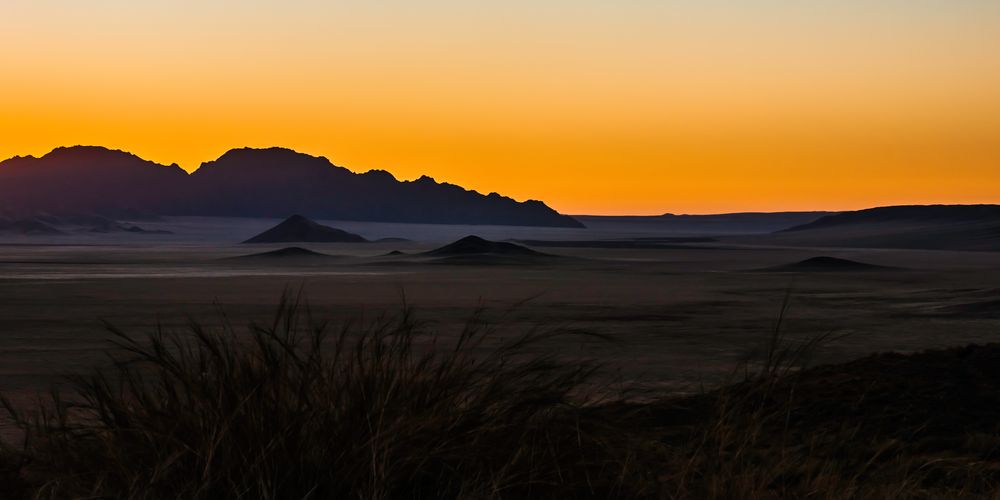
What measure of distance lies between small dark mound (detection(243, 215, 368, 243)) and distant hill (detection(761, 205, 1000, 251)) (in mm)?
54838

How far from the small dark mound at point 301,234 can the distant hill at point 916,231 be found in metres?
54.8

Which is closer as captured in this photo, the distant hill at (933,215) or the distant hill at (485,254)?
the distant hill at (485,254)

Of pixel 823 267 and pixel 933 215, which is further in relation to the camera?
pixel 933 215

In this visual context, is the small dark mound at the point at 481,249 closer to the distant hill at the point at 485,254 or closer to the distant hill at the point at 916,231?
the distant hill at the point at 485,254

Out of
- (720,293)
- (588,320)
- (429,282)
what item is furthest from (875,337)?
(429,282)

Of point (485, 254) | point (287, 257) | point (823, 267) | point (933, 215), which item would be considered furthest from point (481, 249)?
point (933, 215)

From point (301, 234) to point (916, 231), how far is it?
7684cm

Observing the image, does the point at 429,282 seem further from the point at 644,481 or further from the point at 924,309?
the point at 644,481

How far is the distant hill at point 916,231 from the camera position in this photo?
12512 centimetres

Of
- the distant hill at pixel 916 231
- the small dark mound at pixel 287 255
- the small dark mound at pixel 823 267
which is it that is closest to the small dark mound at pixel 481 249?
the small dark mound at pixel 287 255

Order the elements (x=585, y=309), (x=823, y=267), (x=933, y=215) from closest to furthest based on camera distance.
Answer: (x=585, y=309)
(x=823, y=267)
(x=933, y=215)

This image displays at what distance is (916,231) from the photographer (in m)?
147

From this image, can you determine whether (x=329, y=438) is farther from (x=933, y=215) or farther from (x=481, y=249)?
(x=933, y=215)

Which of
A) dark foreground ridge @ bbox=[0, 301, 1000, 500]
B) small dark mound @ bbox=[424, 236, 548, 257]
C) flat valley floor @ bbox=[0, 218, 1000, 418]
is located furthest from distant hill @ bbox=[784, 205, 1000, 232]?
dark foreground ridge @ bbox=[0, 301, 1000, 500]
